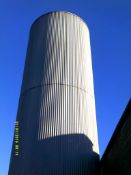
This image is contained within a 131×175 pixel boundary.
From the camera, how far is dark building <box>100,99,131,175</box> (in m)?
19.4

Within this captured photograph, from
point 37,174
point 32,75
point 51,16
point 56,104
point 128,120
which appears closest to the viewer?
point 128,120

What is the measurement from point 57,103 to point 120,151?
20.6ft

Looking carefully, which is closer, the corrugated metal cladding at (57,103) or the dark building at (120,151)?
the dark building at (120,151)

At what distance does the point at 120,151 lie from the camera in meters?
20.8

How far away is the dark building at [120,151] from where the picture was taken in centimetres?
1938

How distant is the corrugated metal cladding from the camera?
73.2ft

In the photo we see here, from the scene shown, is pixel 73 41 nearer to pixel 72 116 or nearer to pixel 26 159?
pixel 72 116

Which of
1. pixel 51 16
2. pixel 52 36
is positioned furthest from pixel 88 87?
pixel 51 16

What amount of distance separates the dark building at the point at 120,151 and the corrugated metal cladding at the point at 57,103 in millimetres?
1089

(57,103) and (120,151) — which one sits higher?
(57,103)

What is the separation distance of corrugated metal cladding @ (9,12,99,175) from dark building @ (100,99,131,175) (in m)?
1.09

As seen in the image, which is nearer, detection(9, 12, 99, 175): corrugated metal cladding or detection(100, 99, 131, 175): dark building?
detection(100, 99, 131, 175): dark building

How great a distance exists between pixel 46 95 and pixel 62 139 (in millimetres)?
3857

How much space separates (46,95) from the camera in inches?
972
